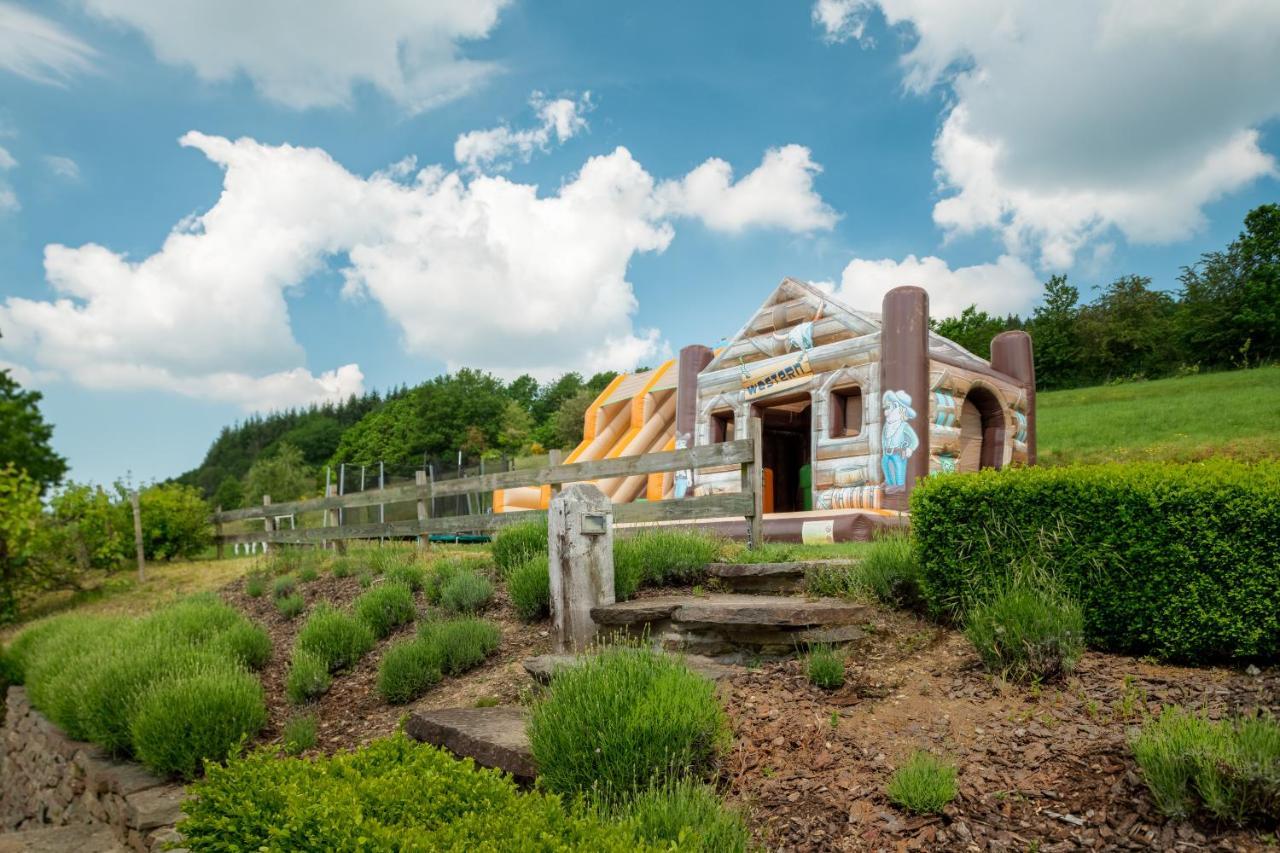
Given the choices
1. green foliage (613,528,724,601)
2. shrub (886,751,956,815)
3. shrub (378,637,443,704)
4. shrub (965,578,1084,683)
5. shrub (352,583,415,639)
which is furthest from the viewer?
shrub (352,583,415,639)

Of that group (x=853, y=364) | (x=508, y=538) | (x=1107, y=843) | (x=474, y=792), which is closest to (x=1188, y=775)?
(x=1107, y=843)

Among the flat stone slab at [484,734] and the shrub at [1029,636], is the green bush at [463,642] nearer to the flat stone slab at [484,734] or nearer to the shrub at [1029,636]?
the flat stone slab at [484,734]

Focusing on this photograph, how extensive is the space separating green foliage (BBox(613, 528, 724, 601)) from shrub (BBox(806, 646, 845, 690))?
2.11 m

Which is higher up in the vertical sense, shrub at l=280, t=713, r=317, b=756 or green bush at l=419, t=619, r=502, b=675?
green bush at l=419, t=619, r=502, b=675

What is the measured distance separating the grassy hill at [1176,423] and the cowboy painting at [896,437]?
944 cm

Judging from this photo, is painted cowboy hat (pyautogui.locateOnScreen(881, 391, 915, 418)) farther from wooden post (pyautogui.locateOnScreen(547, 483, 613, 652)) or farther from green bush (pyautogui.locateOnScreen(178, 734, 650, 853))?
green bush (pyautogui.locateOnScreen(178, 734, 650, 853))

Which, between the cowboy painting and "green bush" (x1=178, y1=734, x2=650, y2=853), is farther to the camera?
the cowboy painting

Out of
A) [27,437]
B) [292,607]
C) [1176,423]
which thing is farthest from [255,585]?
[27,437]

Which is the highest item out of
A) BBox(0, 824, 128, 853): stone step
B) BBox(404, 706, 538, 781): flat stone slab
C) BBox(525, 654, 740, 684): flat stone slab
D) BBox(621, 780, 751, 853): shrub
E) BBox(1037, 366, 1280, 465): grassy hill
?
BBox(1037, 366, 1280, 465): grassy hill

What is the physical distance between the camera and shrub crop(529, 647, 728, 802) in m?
3.15

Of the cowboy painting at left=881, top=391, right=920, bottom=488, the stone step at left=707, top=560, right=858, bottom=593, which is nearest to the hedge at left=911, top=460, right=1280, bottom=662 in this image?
the stone step at left=707, top=560, right=858, bottom=593

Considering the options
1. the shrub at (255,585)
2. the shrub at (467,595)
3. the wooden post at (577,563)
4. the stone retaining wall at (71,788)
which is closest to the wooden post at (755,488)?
the wooden post at (577,563)

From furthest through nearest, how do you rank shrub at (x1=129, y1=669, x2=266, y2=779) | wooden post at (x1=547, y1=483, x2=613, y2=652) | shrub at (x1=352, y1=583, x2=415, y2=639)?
1. shrub at (x1=352, y1=583, x2=415, y2=639)
2. wooden post at (x1=547, y1=483, x2=613, y2=652)
3. shrub at (x1=129, y1=669, x2=266, y2=779)

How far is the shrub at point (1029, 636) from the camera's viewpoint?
3.85 metres
